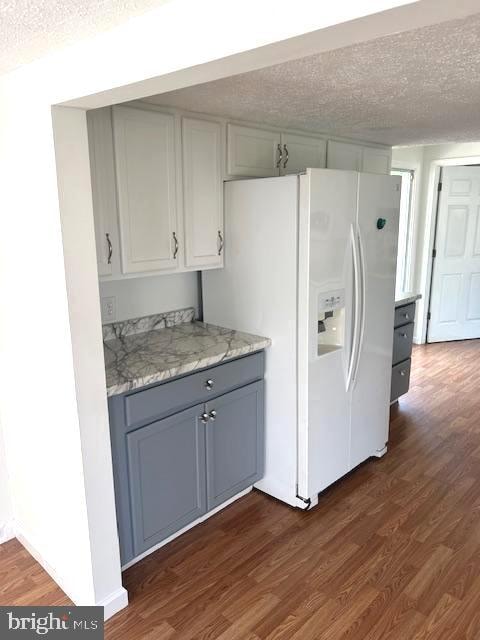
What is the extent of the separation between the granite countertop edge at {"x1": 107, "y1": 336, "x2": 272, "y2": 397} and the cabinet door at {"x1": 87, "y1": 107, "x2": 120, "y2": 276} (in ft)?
1.66

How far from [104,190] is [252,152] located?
38.2 inches

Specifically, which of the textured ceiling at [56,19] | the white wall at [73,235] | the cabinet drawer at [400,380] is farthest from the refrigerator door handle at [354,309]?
the textured ceiling at [56,19]

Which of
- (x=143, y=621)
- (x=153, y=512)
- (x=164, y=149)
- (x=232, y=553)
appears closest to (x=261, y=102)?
(x=164, y=149)

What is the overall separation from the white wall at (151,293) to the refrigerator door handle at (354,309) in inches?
37.1

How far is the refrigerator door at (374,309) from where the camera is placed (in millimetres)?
2668

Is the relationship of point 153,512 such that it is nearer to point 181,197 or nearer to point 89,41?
point 181,197

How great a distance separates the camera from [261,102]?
2.22m

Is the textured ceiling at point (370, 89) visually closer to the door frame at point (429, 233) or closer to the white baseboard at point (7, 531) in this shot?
the white baseboard at point (7, 531)

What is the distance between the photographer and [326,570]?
2250 mm

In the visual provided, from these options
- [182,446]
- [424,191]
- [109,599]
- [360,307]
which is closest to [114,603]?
[109,599]

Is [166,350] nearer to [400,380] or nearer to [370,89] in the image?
[370,89]

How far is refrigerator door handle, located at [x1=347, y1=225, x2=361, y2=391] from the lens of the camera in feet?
8.50

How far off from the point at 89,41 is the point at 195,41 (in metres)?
0.41

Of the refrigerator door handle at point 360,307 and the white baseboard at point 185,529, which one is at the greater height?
the refrigerator door handle at point 360,307
